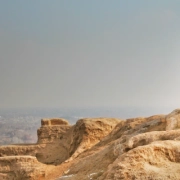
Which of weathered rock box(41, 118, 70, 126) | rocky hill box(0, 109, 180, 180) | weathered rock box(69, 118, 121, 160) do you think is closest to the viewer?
rocky hill box(0, 109, 180, 180)

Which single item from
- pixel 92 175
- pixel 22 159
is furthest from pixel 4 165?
pixel 92 175

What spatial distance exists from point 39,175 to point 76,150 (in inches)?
245

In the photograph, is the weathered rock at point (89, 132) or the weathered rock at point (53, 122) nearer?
the weathered rock at point (89, 132)

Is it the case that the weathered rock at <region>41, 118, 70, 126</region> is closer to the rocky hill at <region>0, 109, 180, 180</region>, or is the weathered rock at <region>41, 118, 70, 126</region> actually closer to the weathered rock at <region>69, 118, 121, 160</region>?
the rocky hill at <region>0, 109, 180, 180</region>

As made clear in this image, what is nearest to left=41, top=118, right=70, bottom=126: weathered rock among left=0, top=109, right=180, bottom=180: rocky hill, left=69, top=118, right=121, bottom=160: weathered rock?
left=0, top=109, right=180, bottom=180: rocky hill

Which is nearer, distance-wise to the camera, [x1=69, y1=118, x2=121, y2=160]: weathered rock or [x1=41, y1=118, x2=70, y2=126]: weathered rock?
[x1=69, y1=118, x2=121, y2=160]: weathered rock

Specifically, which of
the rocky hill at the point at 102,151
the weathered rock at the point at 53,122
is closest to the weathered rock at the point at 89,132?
the rocky hill at the point at 102,151

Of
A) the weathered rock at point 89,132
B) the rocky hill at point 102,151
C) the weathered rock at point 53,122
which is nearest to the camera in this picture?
the rocky hill at point 102,151

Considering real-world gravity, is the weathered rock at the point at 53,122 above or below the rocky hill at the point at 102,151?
above

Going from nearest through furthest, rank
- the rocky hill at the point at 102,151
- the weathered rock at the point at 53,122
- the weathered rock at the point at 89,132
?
1. the rocky hill at the point at 102,151
2. the weathered rock at the point at 89,132
3. the weathered rock at the point at 53,122

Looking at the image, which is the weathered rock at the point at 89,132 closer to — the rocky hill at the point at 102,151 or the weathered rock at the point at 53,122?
the rocky hill at the point at 102,151

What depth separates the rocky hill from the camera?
979cm

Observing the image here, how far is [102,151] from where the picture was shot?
640 inches

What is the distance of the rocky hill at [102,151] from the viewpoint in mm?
9788
